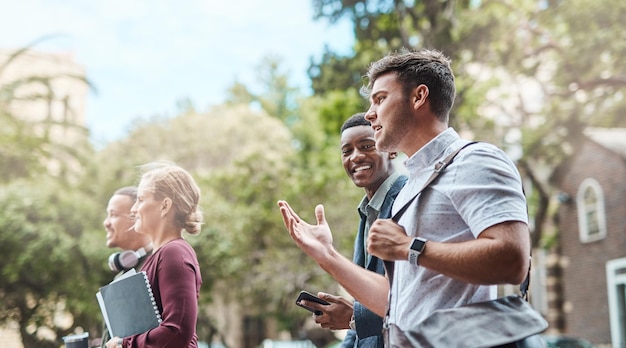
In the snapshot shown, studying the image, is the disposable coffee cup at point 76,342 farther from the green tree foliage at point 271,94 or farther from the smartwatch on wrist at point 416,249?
the green tree foliage at point 271,94

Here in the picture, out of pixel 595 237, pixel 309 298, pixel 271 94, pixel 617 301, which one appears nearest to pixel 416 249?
pixel 309 298

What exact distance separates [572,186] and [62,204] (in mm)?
13506

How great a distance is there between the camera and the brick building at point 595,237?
60.5 feet

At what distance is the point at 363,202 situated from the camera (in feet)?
9.77

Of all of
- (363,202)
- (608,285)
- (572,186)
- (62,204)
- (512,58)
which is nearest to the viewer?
(363,202)

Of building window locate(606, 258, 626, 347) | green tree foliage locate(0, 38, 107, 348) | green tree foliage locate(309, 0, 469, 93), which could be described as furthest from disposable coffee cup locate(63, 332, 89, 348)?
building window locate(606, 258, 626, 347)

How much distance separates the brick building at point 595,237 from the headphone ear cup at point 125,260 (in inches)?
618

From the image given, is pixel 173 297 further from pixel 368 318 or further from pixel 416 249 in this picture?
pixel 416 249

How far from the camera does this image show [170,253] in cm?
273

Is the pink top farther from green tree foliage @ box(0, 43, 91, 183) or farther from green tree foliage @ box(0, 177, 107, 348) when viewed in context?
green tree foliage @ box(0, 43, 91, 183)

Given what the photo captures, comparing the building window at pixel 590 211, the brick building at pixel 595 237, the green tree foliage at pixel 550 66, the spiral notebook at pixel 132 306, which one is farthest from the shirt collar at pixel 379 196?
the building window at pixel 590 211

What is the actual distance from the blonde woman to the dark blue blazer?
0.58 meters

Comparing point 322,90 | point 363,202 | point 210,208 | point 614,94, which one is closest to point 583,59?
point 614,94

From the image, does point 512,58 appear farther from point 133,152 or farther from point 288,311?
point 288,311
